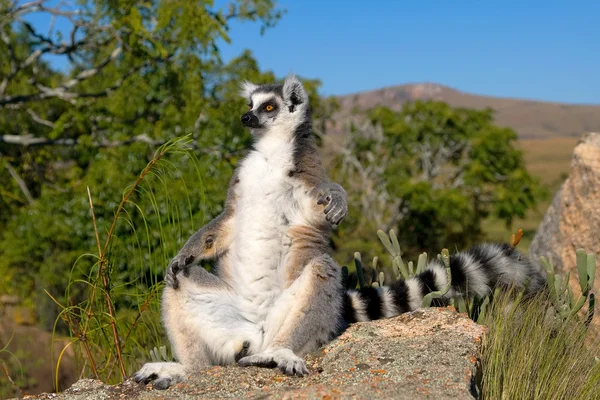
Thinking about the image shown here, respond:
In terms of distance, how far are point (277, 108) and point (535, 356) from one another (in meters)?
1.96

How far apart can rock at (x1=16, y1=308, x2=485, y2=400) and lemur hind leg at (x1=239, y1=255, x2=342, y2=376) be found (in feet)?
0.25

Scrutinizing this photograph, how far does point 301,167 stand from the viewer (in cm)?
358

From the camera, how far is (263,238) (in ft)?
11.3

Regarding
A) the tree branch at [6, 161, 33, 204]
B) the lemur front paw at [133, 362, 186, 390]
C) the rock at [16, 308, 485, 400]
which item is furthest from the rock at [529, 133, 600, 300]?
the tree branch at [6, 161, 33, 204]

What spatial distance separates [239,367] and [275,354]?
0.20m

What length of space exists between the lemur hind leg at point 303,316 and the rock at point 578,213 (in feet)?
9.26

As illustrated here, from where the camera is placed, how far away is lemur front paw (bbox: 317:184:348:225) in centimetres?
322

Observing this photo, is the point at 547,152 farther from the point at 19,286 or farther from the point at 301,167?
the point at 301,167

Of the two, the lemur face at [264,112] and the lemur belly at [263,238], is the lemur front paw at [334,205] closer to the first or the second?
the lemur belly at [263,238]

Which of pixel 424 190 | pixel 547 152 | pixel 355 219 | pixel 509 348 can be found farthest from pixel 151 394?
pixel 547 152

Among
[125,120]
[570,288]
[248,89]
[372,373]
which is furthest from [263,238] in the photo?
[125,120]

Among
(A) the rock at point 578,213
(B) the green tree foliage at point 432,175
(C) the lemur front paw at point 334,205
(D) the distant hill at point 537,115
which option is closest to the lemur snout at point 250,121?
(C) the lemur front paw at point 334,205

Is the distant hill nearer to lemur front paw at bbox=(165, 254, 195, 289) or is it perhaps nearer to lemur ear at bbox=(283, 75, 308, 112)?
lemur ear at bbox=(283, 75, 308, 112)

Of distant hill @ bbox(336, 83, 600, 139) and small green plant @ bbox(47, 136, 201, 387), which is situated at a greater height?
distant hill @ bbox(336, 83, 600, 139)
